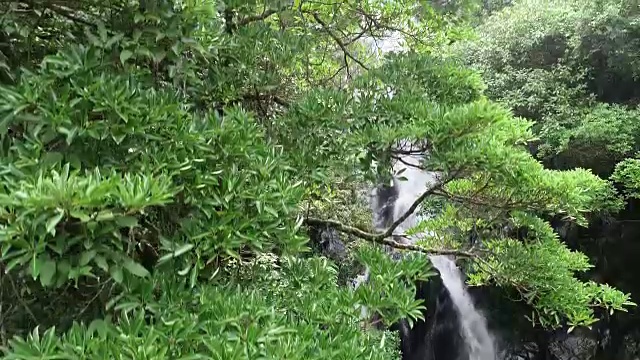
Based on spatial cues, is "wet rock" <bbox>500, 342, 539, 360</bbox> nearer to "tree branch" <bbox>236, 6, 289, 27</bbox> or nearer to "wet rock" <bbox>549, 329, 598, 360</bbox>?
"wet rock" <bbox>549, 329, 598, 360</bbox>

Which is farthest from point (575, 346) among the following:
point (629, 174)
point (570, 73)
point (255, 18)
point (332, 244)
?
point (255, 18)

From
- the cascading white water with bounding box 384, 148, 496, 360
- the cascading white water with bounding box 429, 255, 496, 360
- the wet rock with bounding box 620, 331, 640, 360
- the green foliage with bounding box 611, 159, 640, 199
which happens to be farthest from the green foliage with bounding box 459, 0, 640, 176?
the cascading white water with bounding box 429, 255, 496, 360

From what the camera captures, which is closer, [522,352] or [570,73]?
[570,73]

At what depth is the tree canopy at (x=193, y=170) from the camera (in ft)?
2.43

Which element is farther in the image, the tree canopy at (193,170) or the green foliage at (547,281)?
the green foliage at (547,281)

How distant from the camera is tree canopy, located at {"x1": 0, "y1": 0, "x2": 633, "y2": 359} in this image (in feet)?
2.43

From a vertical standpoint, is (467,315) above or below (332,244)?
above

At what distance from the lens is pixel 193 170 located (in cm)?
95

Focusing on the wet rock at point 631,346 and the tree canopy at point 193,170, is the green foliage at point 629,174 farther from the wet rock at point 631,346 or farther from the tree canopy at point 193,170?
the tree canopy at point 193,170

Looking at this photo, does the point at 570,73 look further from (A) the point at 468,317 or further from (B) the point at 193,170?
(B) the point at 193,170

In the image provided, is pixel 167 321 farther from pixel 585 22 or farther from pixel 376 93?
pixel 585 22

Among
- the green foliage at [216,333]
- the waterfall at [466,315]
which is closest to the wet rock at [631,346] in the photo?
the waterfall at [466,315]

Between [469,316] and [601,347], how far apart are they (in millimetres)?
1431

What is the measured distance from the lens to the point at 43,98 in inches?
34.6
